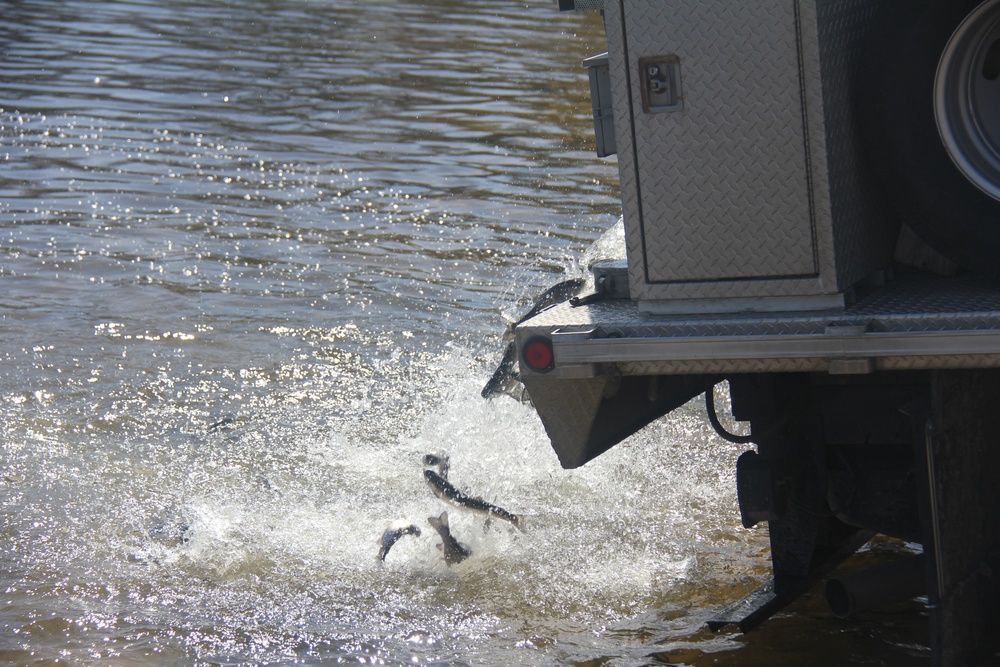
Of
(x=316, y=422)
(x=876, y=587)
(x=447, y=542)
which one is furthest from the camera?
(x=316, y=422)

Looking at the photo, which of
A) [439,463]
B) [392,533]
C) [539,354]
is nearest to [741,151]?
[539,354]

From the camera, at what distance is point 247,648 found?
3.94 m

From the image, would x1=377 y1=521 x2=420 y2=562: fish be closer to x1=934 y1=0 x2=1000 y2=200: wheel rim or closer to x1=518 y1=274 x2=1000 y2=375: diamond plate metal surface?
x1=518 y1=274 x2=1000 y2=375: diamond plate metal surface

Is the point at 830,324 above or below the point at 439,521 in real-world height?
above

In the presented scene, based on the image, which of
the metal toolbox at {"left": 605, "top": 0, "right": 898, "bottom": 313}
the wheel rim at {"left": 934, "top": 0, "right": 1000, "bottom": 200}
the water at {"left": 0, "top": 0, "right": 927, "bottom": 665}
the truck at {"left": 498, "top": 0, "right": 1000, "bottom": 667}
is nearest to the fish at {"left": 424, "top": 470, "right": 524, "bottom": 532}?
the water at {"left": 0, "top": 0, "right": 927, "bottom": 665}

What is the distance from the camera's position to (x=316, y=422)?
19.2 ft

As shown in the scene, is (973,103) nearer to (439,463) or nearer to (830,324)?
(830,324)

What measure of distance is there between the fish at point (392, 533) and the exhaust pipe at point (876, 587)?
1.62 meters

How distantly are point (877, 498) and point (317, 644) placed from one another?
1776mm

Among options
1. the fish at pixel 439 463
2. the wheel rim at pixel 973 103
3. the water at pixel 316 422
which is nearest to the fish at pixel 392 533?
the water at pixel 316 422

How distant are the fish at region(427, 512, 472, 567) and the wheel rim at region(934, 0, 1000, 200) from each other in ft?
7.35

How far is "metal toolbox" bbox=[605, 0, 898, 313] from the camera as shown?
3049 mm

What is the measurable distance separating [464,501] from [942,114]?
7.56 feet

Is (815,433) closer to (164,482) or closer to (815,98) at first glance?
(815,98)
